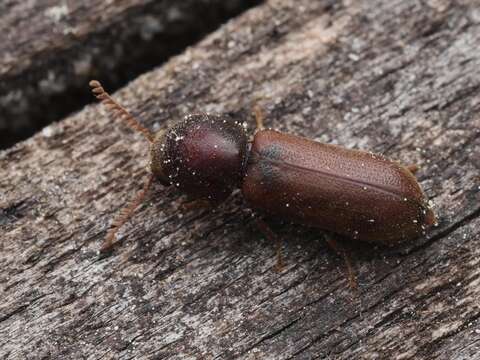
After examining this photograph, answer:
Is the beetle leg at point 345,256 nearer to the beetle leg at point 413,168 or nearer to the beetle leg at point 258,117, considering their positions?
the beetle leg at point 413,168

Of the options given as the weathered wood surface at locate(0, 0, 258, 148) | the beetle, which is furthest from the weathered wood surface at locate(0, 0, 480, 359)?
A: the weathered wood surface at locate(0, 0, 258, 148)

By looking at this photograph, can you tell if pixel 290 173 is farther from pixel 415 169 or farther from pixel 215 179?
pixel 415 169

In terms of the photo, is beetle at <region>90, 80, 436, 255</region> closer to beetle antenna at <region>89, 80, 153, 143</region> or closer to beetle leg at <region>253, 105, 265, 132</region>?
beetle antenna at <region>89, 80, 153, 143</region>

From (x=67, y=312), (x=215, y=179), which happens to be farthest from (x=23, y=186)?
(x=215, y=179)

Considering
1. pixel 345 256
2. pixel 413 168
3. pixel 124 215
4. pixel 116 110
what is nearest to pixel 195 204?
pixel 124 215

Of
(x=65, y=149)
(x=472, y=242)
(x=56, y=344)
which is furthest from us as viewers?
(x=65, y=149)

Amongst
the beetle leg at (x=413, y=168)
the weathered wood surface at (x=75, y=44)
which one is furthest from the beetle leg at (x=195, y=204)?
the beetle leg at (x=413, y=168)

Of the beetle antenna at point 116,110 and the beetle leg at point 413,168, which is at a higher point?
the beetle antenna at point 116,110
